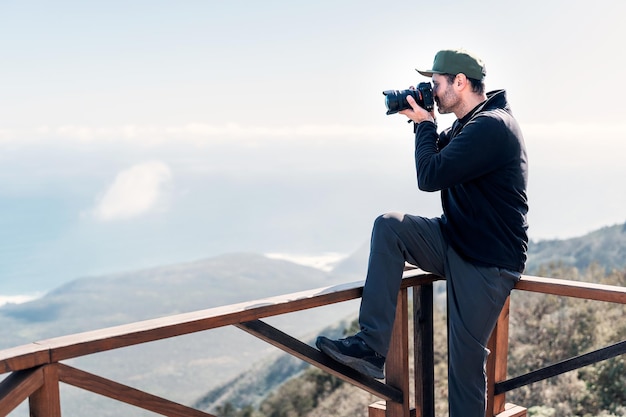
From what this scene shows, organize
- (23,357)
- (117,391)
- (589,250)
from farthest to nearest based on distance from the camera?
(589,250)
(117,391)
(23,357)

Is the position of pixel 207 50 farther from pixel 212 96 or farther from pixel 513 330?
pixel 513 330

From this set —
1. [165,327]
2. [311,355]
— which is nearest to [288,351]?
[311,355]

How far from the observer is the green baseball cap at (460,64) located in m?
2.25

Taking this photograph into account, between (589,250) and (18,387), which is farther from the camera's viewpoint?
(589,250)

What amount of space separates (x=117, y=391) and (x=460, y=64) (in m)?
1.38

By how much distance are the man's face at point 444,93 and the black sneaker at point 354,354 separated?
2.58 ft

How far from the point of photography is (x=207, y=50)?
38.2 metres

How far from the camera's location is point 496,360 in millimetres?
2461

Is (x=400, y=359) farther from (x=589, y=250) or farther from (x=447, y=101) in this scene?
(x=589, y=250)

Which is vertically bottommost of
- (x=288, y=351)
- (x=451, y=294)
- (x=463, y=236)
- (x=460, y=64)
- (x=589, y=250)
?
(x=288, y=351)

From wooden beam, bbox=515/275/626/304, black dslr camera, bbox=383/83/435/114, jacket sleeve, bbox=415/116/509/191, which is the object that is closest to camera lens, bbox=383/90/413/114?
black dslr camera, bbox=383/83/435/114

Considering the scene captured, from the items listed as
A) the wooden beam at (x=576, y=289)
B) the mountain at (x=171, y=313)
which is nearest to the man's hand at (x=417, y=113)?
the wooden beam at (x=576, y=289)

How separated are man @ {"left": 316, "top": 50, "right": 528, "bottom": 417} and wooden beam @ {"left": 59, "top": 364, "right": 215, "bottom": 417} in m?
0.49

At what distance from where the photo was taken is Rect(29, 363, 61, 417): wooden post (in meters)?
1.54
